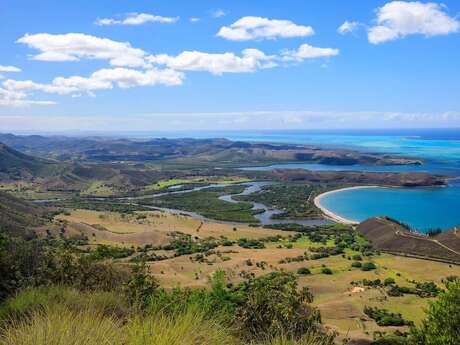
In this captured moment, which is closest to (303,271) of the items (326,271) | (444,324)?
(326,271)

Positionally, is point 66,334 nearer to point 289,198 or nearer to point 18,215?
point 18,215

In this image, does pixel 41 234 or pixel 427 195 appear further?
pixel 427 195

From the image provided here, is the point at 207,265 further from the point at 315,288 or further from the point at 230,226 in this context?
the point at 230,226

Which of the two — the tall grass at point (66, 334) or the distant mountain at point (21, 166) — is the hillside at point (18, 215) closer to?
the tall grass at point (66, 334)

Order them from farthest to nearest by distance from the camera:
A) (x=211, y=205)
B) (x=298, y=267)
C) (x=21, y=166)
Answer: (x=21, y=166)
(x=211, y=205)
(x=298, y=267)

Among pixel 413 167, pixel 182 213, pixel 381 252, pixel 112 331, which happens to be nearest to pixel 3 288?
pixel 112 331

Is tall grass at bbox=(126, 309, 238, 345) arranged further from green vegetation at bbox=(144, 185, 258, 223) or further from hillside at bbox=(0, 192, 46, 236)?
green vegetation at bbox=(144, 185, 258, 223)

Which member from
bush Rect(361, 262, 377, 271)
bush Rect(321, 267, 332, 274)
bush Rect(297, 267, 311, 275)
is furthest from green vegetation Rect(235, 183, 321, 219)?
bush Rect(297, 267, 311, 275)
